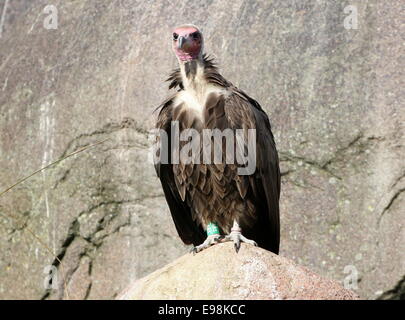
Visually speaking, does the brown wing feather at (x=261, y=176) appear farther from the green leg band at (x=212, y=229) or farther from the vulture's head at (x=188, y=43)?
the vulture's head at (x=188, y=43)

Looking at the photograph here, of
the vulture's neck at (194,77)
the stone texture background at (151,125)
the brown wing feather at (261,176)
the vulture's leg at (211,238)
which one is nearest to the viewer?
the vulture's leg at (211,238)

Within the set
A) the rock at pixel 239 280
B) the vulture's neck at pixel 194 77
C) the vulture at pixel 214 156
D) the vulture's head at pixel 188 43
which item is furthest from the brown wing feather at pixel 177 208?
the rock at pixel 239 280

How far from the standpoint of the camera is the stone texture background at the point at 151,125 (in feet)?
23.2

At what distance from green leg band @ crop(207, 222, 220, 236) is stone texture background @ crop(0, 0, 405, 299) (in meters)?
1.70

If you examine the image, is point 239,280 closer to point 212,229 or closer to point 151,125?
point 212,229

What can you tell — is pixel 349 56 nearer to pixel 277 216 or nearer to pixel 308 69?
pixel 308 69

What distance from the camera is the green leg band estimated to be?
564cm

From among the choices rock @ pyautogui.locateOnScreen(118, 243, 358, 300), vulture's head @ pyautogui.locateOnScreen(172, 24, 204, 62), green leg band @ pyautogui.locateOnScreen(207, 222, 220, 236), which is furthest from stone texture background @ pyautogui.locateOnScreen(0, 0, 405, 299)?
rock @ pyautogui.locateOnScreen(118, 243, 358, 300)

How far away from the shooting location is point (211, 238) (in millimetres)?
5262

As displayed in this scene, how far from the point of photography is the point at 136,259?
7.54 meters

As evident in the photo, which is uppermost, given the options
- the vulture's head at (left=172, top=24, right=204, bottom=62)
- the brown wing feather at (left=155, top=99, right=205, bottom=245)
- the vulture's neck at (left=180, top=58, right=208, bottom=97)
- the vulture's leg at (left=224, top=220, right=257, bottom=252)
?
the vulture's head at (left=172, top=24, right=204, bottom=62)

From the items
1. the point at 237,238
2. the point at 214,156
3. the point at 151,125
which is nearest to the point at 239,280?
the point at 237,238

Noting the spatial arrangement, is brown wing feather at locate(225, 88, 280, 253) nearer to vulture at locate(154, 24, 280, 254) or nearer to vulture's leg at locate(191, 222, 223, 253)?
vulture at locate(154, 24, 280, 254)

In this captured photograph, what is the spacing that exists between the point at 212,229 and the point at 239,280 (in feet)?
3.94
